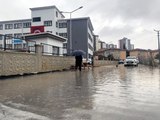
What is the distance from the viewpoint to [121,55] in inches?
4584

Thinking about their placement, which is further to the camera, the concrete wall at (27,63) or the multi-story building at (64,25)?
the multi-story building at (64,25)

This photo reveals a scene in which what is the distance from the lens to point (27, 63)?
18.7m

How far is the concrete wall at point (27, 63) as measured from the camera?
15.8 m

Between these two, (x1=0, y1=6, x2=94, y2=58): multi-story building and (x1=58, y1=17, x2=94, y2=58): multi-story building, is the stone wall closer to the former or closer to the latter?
(x1=58, y1=17, x2=94, y2=58): multi-story building

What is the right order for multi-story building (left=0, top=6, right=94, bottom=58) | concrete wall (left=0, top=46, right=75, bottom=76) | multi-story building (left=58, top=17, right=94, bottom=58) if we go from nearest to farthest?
concrete wall (left=0, top=46, right=75, bottom=76), multi-story building (left=58, top=17, right=94, bottom=58), multi-story building (left=0, top=6, right=94, bottom=58)

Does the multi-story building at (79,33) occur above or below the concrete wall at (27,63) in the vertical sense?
above

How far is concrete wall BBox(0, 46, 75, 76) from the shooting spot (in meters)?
15.8

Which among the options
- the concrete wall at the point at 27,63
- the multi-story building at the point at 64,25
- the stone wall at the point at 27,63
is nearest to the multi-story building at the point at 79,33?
the multi-story building at the point at 64,25

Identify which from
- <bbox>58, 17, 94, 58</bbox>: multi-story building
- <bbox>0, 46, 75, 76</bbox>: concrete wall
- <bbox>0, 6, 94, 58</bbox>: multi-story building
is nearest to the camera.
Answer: <bbox>0, 46, 75, 76</bbox>: concrete wall

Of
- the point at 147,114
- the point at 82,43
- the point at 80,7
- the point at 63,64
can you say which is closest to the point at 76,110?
the point at 147,114

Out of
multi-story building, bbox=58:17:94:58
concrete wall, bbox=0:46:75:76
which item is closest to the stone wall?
concrete wall, bbox=0:46:75:76

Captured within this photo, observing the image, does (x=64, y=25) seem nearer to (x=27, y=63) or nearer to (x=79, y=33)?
(x=79, y=33)

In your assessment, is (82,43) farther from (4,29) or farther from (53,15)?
(4,29)

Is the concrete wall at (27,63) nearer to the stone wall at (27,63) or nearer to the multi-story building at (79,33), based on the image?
the stone wall at (27,63)
